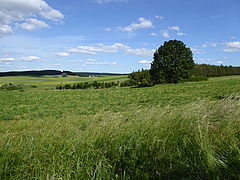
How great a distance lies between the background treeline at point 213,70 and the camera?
2627 inches

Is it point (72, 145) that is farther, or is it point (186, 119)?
point (186, 119)

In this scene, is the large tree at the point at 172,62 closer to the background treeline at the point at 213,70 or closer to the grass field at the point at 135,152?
the background treeline at the point at 213,70

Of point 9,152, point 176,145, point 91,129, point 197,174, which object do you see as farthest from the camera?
point 91,129

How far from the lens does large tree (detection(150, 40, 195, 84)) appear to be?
41156mm

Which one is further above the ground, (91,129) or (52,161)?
(91,129)

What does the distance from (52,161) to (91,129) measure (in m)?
0.99

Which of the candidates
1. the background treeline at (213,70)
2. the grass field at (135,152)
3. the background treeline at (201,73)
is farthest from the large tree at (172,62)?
the grass field at (135,152)

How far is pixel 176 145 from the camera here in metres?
2.97

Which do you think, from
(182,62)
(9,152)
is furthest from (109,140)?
(182,62)

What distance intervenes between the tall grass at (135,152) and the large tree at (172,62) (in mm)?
39292

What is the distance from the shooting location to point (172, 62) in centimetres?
4150

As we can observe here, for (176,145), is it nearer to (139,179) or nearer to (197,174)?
(197,174)

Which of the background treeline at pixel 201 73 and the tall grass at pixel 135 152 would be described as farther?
the background treeline at pixel 201 73

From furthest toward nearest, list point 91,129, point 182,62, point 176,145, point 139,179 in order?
point 182,62
point 91,129
point 176,145
point 139,179
